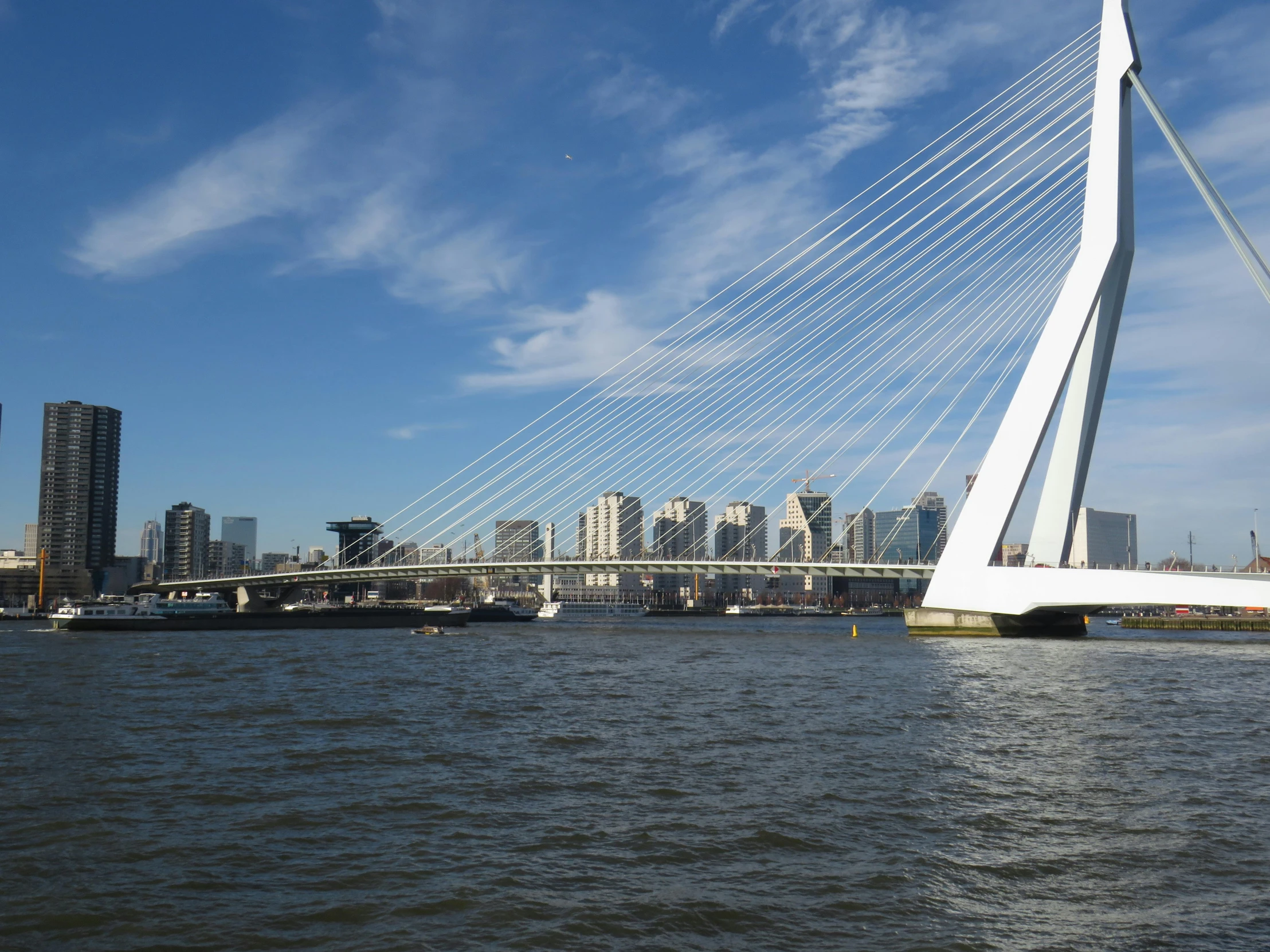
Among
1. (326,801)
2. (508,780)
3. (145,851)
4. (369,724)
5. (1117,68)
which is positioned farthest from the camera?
(1117,68)

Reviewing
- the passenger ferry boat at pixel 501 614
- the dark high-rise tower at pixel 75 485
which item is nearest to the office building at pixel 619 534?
the passenger ferry boat at pixel 501 614

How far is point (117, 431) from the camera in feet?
450

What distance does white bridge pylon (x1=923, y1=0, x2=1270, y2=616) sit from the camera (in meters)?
28.0

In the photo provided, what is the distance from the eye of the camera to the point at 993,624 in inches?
1225

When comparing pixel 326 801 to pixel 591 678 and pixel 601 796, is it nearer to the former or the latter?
pixel 601 796

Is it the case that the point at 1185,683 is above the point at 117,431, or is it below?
below

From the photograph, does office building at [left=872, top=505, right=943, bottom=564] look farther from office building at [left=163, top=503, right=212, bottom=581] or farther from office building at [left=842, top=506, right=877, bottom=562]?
office building at [left=163, top=503, right=212, bottom=581]

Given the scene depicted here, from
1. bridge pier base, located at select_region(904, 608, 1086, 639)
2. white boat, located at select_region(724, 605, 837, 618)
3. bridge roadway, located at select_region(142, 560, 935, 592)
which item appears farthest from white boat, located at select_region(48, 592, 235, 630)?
white boat, located at select_region(724, 605, 837, 618)

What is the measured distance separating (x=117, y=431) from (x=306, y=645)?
121m

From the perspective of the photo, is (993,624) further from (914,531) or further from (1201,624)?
(914,531)

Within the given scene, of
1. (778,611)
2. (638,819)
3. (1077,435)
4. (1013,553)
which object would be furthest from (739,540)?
(638,819)

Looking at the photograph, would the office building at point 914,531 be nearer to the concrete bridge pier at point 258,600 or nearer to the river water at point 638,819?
the concrete bridge pier at point 258,600

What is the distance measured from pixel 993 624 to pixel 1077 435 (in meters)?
6.72

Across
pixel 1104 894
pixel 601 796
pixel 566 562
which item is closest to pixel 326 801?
pixel 601 796
